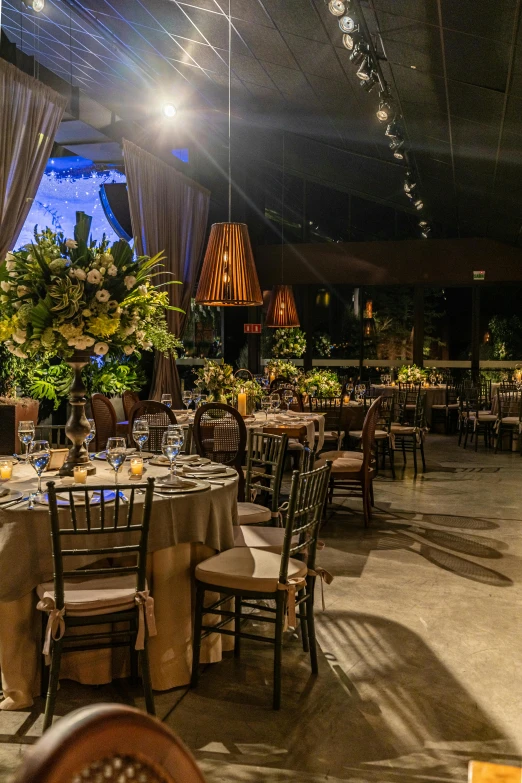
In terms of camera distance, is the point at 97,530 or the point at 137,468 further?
the point at 137,468

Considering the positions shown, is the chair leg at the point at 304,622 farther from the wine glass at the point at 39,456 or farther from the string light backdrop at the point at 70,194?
the string light backdrop at the point at 70,194

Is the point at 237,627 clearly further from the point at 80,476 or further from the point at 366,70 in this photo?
the point at 366,70

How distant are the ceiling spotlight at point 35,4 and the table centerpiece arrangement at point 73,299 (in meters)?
4.24

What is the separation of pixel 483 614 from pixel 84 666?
2.23 metres

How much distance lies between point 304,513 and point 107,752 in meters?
2.53

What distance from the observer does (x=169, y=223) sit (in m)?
10.8

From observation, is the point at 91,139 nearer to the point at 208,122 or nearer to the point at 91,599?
the point at 208,122

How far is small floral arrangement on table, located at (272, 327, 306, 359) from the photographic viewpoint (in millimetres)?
14336

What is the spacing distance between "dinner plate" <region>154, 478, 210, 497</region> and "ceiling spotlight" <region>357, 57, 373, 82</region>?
464cm

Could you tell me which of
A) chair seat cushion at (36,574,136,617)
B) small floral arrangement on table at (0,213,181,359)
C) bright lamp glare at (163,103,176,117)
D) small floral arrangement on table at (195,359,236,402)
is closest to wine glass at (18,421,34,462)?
small floral arrangement on table at (0,213,181,359)

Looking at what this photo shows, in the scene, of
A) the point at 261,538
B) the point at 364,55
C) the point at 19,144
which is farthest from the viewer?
the point at 19,144

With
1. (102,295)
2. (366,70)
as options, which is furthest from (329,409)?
(102,295)

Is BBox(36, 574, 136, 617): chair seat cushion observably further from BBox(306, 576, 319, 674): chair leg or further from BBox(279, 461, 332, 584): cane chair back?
BBox(306, 576, 319, 674): chair leg

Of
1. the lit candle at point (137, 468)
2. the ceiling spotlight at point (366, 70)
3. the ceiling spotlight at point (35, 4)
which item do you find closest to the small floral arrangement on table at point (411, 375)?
the ceiling spotlight at point (366, 70)
